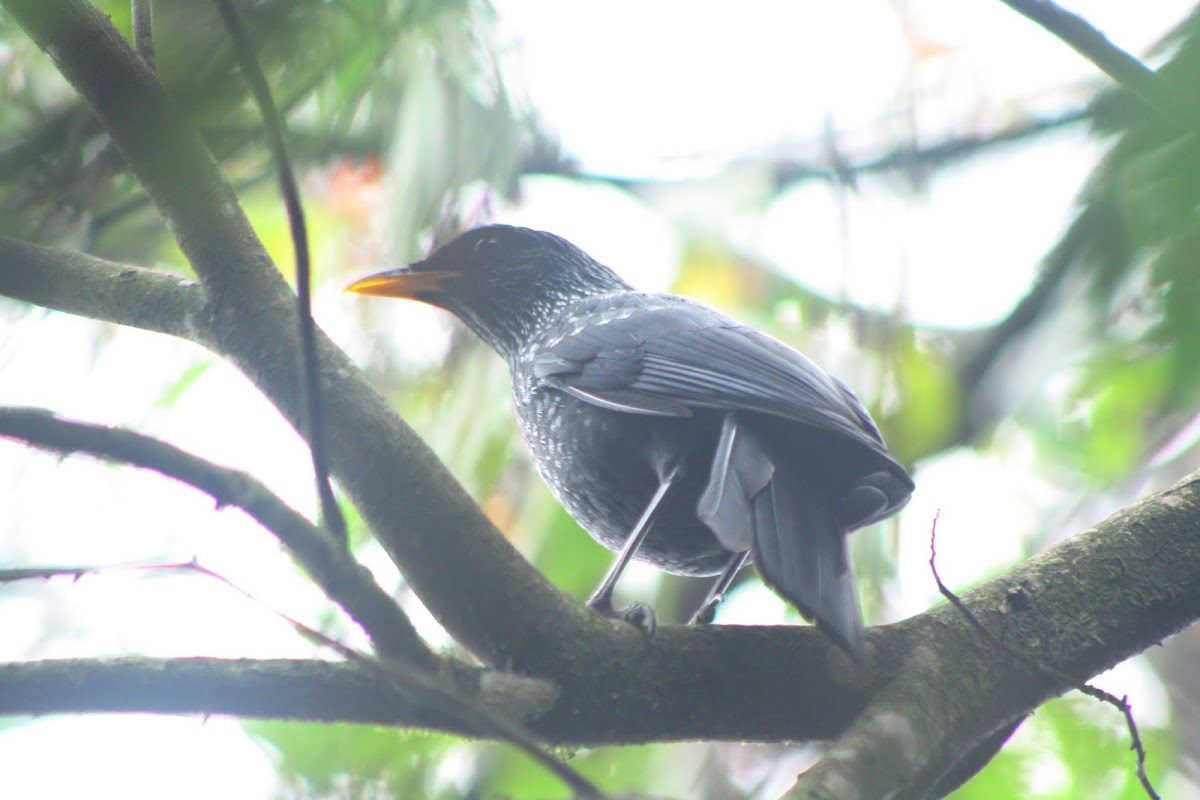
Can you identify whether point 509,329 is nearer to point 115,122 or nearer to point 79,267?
point 79,267

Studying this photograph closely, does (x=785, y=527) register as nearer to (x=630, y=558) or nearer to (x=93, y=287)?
(x=630, y=558)

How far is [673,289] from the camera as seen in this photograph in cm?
585

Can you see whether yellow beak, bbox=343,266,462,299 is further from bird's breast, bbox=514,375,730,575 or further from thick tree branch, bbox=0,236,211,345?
thick tree branch, bbox=0,236,211,345

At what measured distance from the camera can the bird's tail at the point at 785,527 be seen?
2.51 meters

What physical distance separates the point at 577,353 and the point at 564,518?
1048 millimetres

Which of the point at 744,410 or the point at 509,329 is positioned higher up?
the point at 509,329

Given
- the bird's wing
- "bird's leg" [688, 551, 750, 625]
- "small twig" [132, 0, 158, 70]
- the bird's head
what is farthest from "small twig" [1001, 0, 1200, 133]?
the bird's head

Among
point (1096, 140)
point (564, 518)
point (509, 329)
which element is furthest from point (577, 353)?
point (1096, 140)

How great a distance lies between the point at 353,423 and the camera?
2420 mm

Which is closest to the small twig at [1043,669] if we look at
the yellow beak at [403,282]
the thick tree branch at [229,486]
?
the thick tree branch at [229,486]

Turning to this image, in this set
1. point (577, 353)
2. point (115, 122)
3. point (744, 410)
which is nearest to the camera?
point (115, 122)

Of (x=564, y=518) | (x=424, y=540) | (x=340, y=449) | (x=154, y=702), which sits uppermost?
(x=564, y=518)

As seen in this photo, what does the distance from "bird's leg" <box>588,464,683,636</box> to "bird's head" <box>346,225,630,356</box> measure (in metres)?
1.23

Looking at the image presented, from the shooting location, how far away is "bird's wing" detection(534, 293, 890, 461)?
3.09 meters
